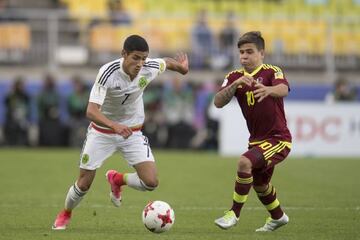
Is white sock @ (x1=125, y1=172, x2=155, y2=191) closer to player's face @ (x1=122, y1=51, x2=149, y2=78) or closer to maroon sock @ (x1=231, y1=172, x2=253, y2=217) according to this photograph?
maroon sock @ (x1=231, y1=172, x2=253, y2=217)

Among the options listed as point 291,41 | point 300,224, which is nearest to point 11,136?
point 291,41

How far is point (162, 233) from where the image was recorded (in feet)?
33.2

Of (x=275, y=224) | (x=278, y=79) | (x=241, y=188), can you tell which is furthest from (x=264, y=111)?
(x=275, y=224)

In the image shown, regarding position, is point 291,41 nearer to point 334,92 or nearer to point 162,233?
point 334,92

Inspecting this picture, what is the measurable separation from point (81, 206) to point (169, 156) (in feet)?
33.5

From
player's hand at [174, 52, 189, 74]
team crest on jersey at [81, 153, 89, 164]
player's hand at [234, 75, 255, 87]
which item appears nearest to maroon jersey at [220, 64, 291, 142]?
player's hand at [234, 75, 255, 87]

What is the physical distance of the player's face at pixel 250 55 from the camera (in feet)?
33.6

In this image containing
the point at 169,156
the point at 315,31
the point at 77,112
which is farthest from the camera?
the point at 315,31

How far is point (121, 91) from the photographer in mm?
10508

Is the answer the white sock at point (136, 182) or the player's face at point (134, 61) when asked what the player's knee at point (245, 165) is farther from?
the player's face at point (134, 61)

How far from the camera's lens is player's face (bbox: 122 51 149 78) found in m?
10.2

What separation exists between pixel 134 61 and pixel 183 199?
480 centimetres

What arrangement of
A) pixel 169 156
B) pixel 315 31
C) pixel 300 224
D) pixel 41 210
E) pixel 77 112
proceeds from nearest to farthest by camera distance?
pixel 300 224, pixel 41 210, pixel 169 156, pixel 77 112, pixel 315 31

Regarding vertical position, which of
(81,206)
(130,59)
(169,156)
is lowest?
(169,156)
